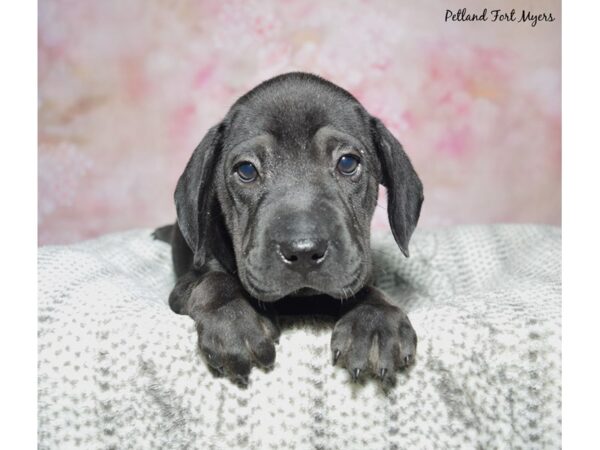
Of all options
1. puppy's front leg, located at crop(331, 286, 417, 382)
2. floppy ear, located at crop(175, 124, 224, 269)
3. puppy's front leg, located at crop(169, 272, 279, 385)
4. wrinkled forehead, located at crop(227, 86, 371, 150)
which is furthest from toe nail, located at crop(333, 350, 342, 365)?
wrinkled forehead, located at crop(227, 86, 371, 150)

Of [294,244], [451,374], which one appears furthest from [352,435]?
[294,244]

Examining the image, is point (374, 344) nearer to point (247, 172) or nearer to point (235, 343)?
point (235, 343)

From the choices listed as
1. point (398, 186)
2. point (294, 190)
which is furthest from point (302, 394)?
point (398, 186)

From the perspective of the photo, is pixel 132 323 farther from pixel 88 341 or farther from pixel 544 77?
pixel 544 77

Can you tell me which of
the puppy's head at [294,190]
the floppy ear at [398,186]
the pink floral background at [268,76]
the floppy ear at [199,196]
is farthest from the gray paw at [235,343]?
the pink floral background at [268,76]

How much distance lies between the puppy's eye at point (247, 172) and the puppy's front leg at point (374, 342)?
0.81m

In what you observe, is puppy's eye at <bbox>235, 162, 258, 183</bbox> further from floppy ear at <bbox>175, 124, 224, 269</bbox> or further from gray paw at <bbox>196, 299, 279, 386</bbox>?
gray paw at <bbox>196, 299, 279, 386</bbox>

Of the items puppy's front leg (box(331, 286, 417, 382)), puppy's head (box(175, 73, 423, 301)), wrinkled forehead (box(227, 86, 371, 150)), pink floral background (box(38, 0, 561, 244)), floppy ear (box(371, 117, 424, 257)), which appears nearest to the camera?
puppy's front leg (box(331, 286, 417, 382))

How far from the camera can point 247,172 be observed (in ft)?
9.54

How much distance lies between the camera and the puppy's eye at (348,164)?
2.93 metres

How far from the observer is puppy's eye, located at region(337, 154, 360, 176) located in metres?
2.93

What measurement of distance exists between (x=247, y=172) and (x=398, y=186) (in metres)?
0.74
